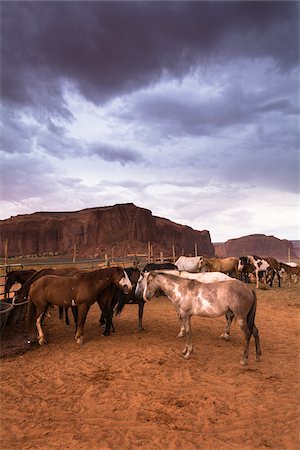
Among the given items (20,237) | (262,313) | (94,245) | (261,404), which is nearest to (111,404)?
(261,404)

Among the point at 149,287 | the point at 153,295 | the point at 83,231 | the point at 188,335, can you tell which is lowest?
the point at 188,335

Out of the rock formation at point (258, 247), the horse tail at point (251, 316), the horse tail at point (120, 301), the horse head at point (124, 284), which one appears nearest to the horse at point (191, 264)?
the horse tail at point (120, 301)

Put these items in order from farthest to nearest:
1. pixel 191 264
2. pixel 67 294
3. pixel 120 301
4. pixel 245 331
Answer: pixel 191 264, pixel 120 301, pixel 67 294, pixel 245 331

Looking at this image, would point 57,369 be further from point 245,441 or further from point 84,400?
point 245,441

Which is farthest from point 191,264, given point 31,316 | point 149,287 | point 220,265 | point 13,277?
point 31,316

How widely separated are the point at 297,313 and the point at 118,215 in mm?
73014

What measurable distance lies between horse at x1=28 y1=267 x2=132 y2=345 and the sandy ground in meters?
0.64

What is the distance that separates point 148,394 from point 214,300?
2.27 meters

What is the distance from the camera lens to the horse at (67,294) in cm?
730

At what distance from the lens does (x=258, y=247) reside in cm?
14038

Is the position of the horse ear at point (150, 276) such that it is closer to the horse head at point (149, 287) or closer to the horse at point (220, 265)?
the horse head at point (149, 287)

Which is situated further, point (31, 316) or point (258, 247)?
point (258, 247)

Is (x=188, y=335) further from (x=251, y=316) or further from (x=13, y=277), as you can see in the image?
(x=13, y=277)

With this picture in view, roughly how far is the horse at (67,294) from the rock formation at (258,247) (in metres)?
129
